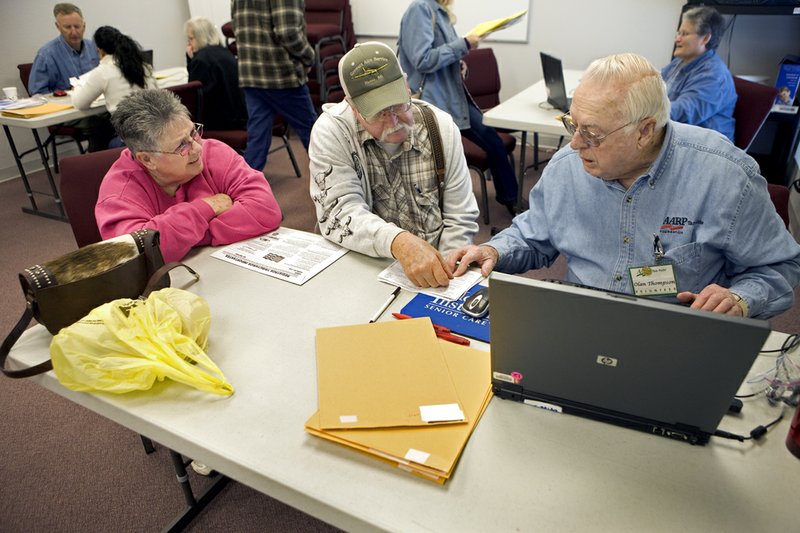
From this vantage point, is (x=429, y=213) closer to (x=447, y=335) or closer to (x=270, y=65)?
(x=447, y=335)

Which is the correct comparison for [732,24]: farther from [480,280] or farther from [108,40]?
[108,40]

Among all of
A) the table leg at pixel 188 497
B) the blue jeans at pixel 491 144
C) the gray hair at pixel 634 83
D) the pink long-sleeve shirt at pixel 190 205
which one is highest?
the gray hair at pixel 634 83

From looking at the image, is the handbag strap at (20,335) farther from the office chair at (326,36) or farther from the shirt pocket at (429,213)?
the office chair at (326,36)

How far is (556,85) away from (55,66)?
402cm

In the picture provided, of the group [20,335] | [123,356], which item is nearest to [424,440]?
[123,356]

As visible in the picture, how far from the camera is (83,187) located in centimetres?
177

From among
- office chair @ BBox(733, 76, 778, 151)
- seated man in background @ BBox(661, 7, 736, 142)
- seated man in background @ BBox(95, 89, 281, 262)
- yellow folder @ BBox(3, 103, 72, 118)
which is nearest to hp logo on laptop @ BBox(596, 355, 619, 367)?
seated man in background @ BBox(95, 89, 281, 262)

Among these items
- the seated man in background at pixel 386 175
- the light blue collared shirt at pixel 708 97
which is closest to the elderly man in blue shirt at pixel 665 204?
the seated man in background at pixel 386 175

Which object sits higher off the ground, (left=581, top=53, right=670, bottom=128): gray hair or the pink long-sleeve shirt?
(left=581, top=53, right=670, bottom=128): gray hair

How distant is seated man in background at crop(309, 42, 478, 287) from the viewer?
1.47 m

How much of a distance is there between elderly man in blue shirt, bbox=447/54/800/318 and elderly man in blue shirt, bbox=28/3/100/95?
15.1ft

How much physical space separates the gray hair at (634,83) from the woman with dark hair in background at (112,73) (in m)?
3.19

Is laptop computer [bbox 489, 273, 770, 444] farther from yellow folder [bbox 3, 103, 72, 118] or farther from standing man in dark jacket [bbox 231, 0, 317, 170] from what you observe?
yellow folder [bbox 3, 103, 72, 118]

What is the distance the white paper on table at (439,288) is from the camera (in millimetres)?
1308
